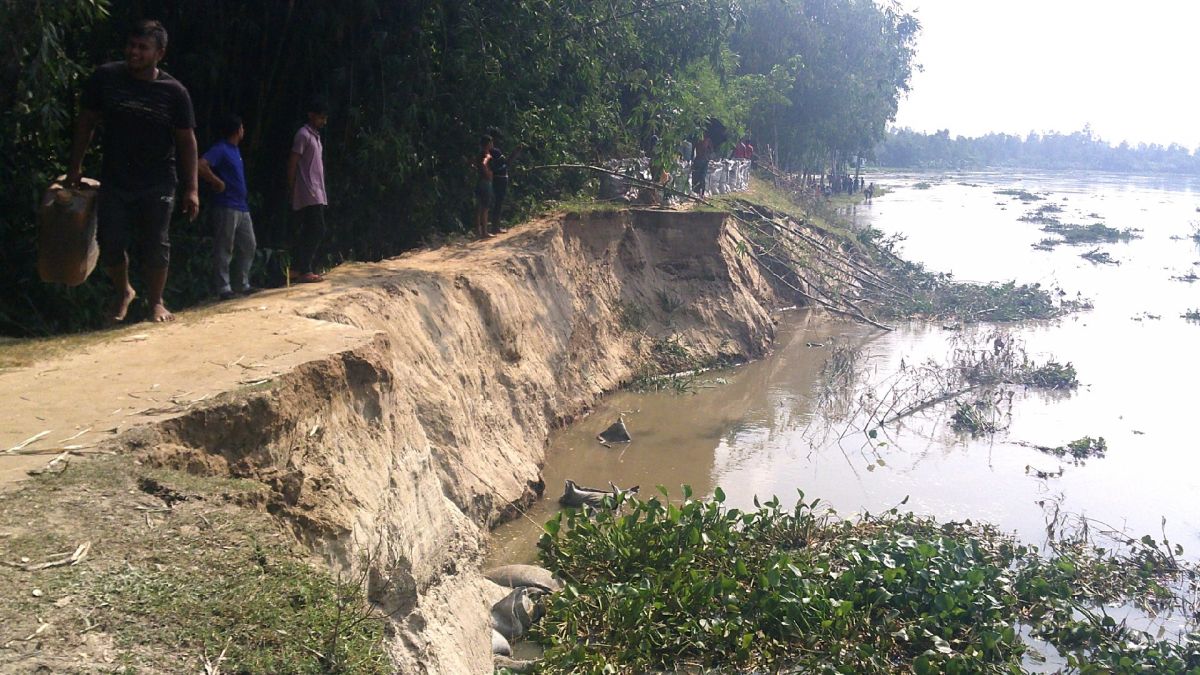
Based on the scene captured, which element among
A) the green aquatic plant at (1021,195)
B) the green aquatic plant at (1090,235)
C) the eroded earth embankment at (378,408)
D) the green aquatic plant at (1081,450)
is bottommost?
the green aquatic plant at (1090,235)

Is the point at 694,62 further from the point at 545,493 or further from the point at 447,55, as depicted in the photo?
the point at 545,493

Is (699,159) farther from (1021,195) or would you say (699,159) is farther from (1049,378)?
(1021,195)

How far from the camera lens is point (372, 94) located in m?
9.41

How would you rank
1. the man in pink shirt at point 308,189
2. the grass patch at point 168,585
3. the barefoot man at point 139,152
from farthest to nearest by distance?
the man in pink shirt at point 308,189 → the barefoot man at point 139,152 → the grass patch at point 168,585

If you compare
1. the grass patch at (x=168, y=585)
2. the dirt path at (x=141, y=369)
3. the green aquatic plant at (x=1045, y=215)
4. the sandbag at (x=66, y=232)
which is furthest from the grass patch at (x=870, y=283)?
the green aquatic plant at (x=1045, y=215)

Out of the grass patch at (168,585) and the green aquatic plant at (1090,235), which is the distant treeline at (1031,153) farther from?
the grass patch at (168,585)

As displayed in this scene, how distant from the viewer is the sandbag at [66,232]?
17.0 ft

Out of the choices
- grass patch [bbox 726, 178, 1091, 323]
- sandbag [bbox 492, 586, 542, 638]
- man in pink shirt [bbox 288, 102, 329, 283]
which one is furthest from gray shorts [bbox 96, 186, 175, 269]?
grass patch [bbox 726, 178, 1091, 323]

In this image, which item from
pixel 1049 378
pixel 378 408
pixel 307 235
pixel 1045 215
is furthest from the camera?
pixel 1045 215

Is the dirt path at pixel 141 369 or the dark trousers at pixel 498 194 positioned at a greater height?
the dark trousers at pixel 498 194

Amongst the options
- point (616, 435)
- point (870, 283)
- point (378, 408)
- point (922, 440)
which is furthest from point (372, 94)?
point (870, 283)

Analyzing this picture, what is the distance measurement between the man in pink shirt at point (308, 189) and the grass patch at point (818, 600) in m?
2.96

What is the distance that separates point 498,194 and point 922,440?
5.77m

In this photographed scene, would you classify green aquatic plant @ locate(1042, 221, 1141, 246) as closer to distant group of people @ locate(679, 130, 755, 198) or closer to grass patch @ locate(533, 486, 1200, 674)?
distant group of people @ locate(679, 130, 755, 198)
